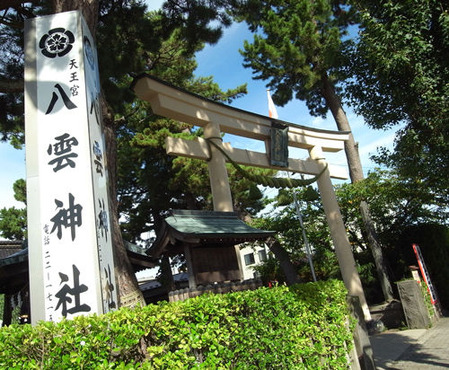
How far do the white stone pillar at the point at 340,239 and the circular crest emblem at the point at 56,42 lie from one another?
347 inches

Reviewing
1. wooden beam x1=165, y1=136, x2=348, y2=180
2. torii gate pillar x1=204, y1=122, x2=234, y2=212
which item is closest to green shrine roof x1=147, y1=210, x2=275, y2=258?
torii gate pillar x1=204, y1=122, x2=234, y2=212

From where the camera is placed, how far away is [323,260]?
1518cm

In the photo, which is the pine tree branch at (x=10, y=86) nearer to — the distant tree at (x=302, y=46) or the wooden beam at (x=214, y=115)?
the wooden beam at (x=214, y=115)

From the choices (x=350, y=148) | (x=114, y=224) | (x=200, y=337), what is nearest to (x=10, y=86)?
(x=114, y=224)

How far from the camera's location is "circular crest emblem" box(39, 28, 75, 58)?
12.9 ft

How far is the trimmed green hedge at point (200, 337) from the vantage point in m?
2.18

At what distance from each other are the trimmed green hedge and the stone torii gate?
157 inches

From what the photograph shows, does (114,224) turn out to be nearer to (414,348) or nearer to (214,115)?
(214,115)

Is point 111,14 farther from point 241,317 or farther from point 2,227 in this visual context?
point 2,227

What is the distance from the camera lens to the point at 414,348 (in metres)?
7.17

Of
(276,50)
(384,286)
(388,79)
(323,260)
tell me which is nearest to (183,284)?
(323,260)

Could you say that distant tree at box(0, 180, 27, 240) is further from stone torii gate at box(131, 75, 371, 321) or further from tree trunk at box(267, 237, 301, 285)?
stone torii gate at box(131, 75, 371, 321)

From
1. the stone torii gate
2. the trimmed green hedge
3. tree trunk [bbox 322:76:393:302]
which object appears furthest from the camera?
tree trunk [bbox 322:76:393:302]

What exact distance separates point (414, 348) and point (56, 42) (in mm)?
8215
